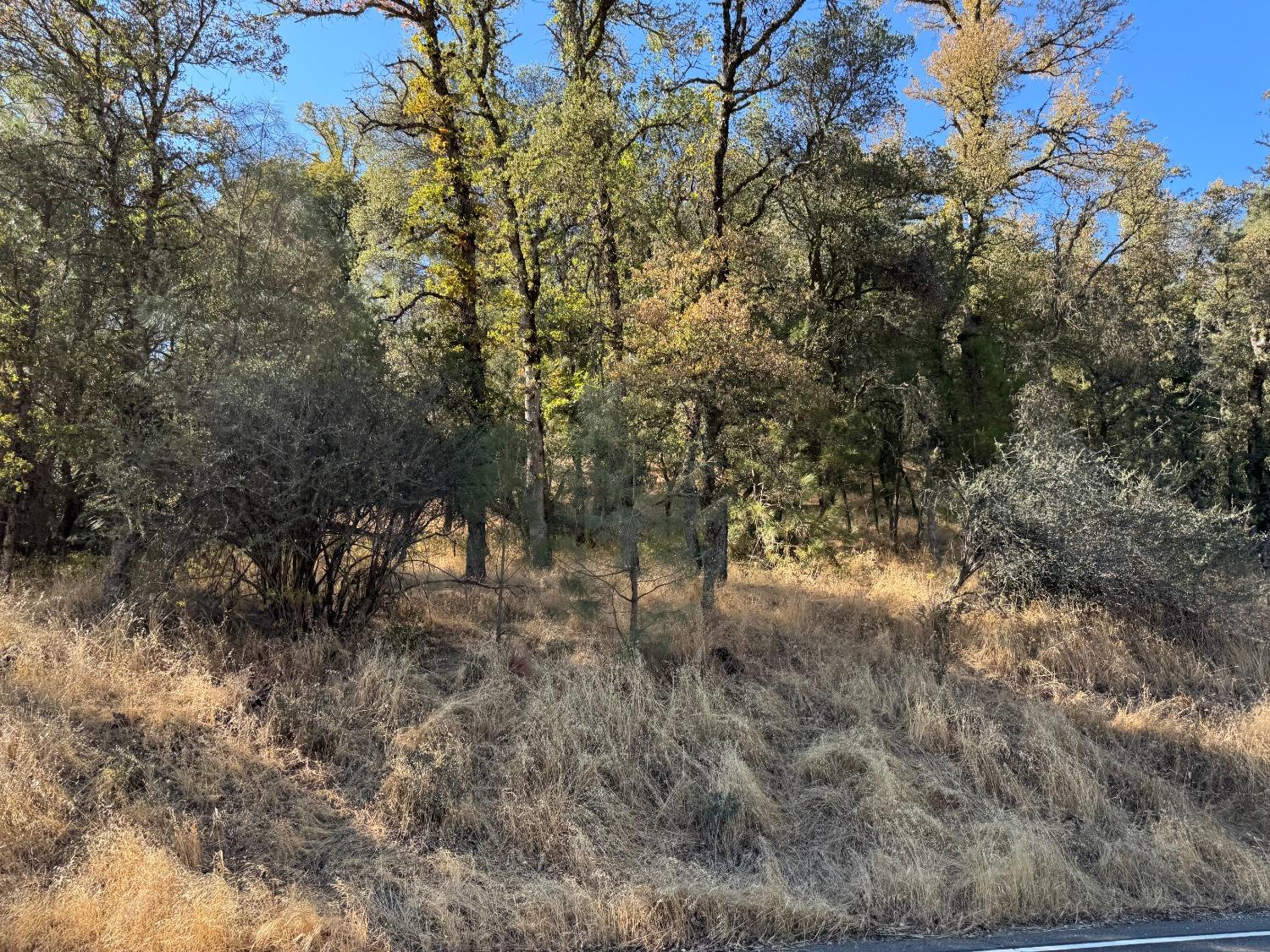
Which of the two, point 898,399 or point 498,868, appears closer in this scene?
point 498,868

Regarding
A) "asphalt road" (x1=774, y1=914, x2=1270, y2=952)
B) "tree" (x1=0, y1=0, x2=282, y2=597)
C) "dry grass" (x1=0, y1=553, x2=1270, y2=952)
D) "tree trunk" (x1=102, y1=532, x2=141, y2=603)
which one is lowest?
"asphalt road" (x1=774, y1=914, x2=1270, y2=952)

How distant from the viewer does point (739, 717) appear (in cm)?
720

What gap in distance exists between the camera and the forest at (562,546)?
529 cm

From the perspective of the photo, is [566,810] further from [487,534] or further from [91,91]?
[91,91]

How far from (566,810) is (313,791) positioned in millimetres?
2166

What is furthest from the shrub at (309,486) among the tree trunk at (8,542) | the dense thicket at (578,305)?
the tree trunk at (8,542)

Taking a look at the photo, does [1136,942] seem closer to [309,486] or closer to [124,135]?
[309,486]

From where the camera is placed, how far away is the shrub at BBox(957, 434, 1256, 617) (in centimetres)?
941

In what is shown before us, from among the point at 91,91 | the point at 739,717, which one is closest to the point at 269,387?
the point at 91,91

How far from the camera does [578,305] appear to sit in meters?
13.9

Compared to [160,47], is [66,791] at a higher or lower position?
lower

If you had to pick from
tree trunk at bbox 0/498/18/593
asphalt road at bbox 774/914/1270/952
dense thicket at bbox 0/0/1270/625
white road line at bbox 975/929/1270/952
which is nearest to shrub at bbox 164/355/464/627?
dense thicket at bbox 0/0/1270/625

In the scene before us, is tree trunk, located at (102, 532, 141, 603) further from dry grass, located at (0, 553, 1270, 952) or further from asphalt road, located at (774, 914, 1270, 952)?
asphalt road, located at (774, 914, 1270, 952)

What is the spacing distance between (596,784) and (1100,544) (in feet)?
24.6
